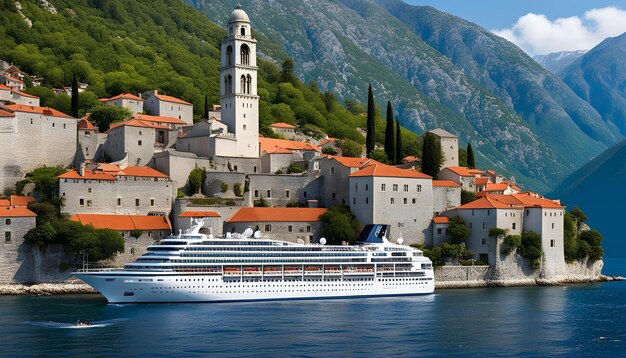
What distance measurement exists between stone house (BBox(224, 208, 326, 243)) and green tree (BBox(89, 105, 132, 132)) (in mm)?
16589

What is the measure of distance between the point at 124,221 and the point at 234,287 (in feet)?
35.3

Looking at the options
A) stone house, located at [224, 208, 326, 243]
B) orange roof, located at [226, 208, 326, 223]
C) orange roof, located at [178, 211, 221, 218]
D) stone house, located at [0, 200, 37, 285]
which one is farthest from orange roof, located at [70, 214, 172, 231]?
orange roof, located at [226, 208, 326, 223]

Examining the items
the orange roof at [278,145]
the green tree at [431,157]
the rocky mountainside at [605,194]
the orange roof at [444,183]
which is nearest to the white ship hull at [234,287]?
the orange roof at [444,183]

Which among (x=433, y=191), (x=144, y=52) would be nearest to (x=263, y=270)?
(x=433, y=191)

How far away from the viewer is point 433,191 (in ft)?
220

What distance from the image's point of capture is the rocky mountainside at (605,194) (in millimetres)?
167875

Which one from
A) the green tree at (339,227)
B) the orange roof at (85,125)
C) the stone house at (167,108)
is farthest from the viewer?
the stone house at (167,108)

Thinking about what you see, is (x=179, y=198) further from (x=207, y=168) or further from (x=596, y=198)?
(x=596, y=198)

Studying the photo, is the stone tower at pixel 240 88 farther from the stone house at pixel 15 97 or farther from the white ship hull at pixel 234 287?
the white ship hull at pixel 234 287

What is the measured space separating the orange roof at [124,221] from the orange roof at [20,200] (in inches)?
132

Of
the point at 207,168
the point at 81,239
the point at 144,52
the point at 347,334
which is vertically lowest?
the point at 347,334

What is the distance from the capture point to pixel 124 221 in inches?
2282

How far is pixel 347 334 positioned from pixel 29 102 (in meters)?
42.7

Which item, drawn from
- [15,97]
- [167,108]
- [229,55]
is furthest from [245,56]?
[15,97]
